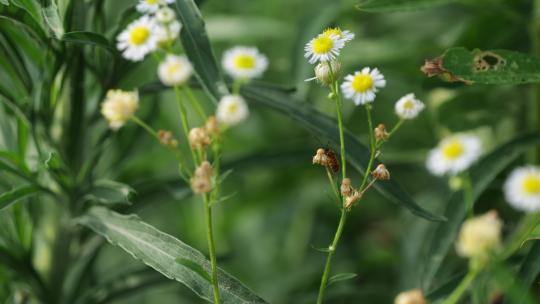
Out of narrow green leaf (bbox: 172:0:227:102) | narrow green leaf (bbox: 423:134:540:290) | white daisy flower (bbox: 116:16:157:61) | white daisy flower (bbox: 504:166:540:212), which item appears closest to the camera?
white daisy flower (bbox: 504:166:540:212)

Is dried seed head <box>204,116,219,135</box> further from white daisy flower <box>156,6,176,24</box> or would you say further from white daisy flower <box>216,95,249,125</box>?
white daisy flower <box>156,6,176,24</box>

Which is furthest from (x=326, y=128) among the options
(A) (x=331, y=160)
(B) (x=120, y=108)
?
(B) (x=120, y=108)

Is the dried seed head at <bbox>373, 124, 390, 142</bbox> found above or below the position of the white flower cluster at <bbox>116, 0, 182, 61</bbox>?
below

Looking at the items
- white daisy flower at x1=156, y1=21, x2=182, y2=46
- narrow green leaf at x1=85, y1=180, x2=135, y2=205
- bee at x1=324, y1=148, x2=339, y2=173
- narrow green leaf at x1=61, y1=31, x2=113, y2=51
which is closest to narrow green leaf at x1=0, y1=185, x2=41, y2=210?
narrow green leaf at x1=85, y1=180, x2=135, y2=205

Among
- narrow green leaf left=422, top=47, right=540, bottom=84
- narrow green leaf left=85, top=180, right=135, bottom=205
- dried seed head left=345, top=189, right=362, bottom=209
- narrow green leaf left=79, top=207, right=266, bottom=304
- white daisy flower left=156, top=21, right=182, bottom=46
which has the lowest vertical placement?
narrow green leaf left=85, top=180, right=135, bottom=205

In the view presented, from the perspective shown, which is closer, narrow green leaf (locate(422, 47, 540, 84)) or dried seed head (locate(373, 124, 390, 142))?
dried seed head (locate(373, 124, 390, 142))

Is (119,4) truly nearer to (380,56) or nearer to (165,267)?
(380,56)

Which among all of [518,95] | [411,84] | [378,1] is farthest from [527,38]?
[378,1]

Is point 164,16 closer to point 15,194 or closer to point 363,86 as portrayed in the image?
point 363,86
